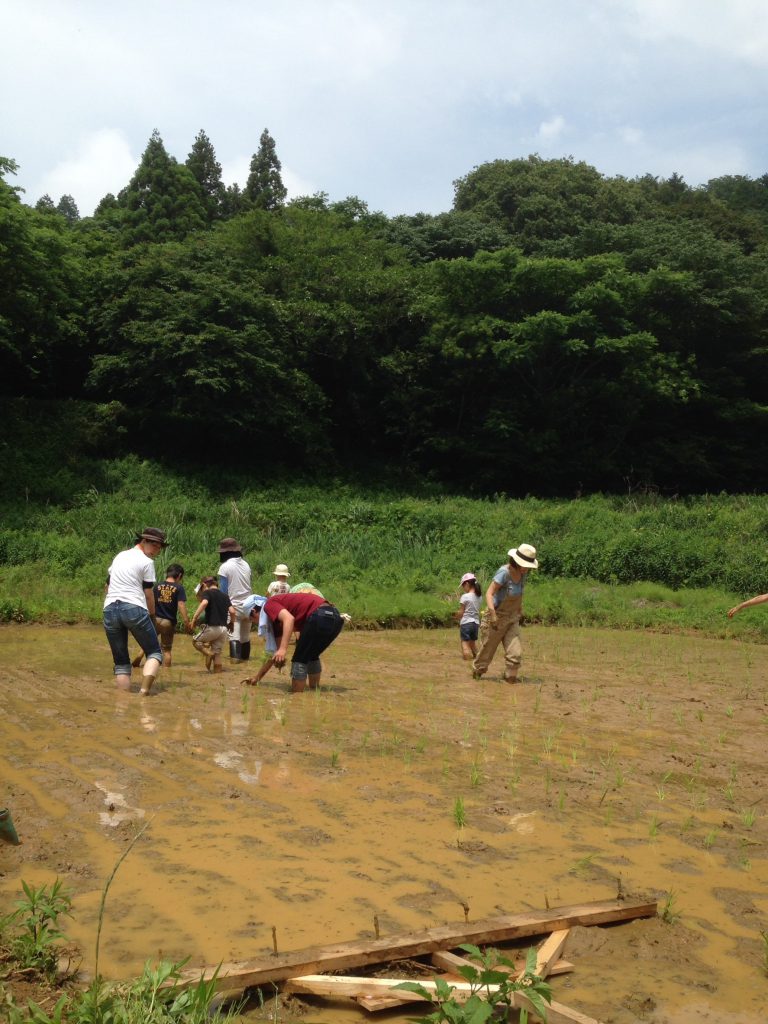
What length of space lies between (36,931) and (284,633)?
19.0 feet

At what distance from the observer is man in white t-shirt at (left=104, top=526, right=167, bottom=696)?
9.52 m

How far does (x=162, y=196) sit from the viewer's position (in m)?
48.1

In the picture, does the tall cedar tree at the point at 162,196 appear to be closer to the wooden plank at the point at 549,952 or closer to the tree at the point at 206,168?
the tree at the point at 206,168

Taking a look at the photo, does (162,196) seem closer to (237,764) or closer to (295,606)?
(295,606)

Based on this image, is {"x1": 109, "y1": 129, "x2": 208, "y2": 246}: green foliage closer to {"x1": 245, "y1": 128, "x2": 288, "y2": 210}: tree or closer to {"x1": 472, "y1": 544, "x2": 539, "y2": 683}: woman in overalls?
{"x1": 245, "y1": 128, "x2": 288, "y2": 210}: tree

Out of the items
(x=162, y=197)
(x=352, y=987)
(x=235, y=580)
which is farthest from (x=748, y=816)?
(x=162, y=197)

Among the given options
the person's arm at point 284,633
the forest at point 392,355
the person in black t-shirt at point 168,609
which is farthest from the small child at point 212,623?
the forest at point 392,355

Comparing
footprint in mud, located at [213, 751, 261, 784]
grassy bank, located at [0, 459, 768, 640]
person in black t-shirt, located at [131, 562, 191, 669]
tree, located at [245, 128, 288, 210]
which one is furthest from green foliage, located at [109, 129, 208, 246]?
footprint in mud, located at [213, 751, 261, 784]

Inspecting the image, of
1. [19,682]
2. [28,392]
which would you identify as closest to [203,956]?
[19,682]

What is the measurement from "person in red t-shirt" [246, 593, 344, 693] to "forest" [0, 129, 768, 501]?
63.3 ft

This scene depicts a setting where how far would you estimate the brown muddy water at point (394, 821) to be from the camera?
4.14m

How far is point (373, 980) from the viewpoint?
3.68 m

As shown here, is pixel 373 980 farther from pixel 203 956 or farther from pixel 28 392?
pixel 28 392

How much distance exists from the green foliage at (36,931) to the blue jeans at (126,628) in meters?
5.42
